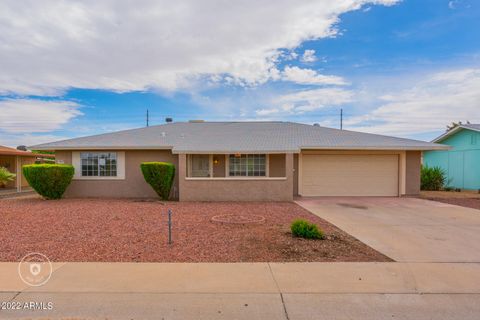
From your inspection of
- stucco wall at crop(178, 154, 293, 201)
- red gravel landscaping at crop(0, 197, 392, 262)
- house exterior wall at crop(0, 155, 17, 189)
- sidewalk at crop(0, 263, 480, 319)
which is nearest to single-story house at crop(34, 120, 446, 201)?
stucco wall at crop(178, 154, 293, 201)

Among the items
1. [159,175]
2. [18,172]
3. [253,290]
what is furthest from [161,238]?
[18,172]

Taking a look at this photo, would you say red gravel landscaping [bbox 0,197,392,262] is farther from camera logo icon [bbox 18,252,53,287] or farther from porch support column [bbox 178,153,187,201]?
porch support column [bbox 178,153,187,201]

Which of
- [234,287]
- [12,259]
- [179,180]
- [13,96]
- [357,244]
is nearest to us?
[234,287]

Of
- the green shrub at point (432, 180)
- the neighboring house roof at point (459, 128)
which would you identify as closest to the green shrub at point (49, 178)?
the green shrub at point (432, 180)

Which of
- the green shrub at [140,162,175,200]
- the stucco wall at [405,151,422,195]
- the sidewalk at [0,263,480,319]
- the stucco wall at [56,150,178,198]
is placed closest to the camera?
the sidewalk at [0,263,480,319]

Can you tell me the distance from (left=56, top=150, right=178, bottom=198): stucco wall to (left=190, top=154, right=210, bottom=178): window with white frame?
0.90 meters

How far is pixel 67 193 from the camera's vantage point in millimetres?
14734

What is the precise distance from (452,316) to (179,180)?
11373 mm

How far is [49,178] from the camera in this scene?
521 inches

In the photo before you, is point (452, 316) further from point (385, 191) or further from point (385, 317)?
point (385, 191)

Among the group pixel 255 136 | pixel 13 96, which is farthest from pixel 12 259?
pixel 13 96

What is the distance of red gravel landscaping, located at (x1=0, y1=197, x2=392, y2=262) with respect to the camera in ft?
18.0

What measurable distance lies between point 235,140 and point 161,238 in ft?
30.2

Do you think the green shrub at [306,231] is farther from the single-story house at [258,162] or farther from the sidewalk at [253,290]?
the single-story house at [258,162]
